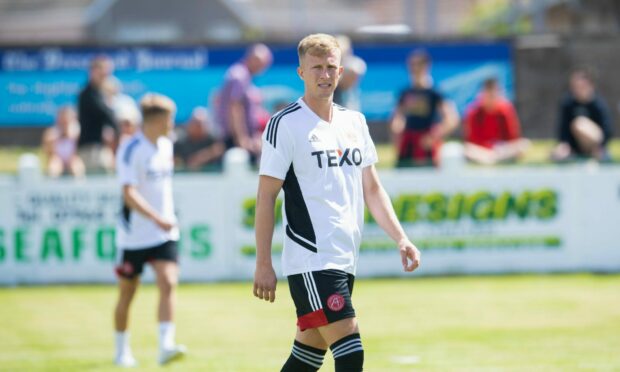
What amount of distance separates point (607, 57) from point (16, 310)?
17.1 meters

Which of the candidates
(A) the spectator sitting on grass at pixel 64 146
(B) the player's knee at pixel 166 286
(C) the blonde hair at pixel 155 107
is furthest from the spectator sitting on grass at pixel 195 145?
(B) the player's knee at pixel 166 286

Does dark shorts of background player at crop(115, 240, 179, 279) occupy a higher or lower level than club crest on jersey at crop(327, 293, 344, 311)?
lower

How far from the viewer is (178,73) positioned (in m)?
24.4

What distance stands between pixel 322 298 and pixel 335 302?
0.07 meters

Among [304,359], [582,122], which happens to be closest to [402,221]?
[582,122]

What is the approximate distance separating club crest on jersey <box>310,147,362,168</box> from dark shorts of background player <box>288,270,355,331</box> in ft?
1.79

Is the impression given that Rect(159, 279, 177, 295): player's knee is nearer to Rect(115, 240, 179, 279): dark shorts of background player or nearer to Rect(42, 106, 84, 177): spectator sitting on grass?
Rect(115, 240, 179, 279): dark shorts of background player

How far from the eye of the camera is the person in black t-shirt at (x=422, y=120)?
15242 millimetres

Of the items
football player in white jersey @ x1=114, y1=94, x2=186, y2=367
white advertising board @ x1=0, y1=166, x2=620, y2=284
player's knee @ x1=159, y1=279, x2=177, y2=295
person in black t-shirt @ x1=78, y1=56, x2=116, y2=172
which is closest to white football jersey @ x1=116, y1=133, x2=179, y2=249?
football player in white jersey @ x1=114, y1=94, x2=186, y2=367

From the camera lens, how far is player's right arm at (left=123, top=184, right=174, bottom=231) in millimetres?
9000

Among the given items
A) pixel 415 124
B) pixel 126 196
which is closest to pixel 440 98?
pixel 415 124

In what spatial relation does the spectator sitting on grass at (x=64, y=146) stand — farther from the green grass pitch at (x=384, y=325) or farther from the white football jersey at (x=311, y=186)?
the white football jersey at (x=311, y=186)

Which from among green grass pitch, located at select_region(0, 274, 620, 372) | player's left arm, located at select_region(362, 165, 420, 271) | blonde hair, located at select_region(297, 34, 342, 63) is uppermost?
blonde hair, located at select_region(297, 34, 342, 63)

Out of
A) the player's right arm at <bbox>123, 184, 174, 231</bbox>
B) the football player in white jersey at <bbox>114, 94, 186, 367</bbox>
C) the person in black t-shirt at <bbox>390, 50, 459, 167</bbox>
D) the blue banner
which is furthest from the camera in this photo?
the blue banner
